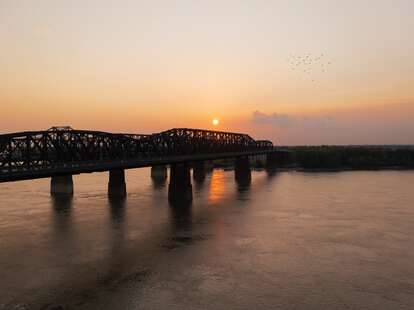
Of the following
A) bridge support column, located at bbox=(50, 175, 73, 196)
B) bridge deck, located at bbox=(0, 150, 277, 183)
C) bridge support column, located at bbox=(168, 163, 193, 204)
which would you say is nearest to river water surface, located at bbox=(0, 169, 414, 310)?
bridge deck, located at bbox=(0, 150, 277, 183)

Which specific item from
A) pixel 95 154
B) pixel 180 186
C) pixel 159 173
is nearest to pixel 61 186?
pixel 180 186

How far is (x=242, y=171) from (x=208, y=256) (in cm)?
8367

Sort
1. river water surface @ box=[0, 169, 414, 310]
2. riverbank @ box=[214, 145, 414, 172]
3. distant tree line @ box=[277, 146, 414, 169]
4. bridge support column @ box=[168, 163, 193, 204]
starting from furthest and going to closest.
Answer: distant tree line @ box=[277, 146, 414, 169], riverbank @ box=[214, 145, 414, 172], bridge support column @ box=[168, 163, 193, 204], river water surface @ box=[0, 169, 414, 310]

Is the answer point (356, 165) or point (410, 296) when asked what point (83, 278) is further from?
point (356, 165)

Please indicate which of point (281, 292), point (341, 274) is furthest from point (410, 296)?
point (281, 292)

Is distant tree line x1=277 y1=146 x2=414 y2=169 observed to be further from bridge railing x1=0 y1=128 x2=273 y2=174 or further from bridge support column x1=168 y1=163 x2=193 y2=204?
bridge support column x1=168 y1=163 x2=193 y2=204

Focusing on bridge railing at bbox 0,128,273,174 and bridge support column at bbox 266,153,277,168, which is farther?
bridge support column at bbox 266,153,277,168

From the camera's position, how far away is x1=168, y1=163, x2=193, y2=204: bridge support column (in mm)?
69375

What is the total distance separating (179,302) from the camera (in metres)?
24.1

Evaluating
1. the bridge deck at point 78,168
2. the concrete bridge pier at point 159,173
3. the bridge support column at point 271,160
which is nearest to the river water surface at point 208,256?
the bridge deck at point 78,168

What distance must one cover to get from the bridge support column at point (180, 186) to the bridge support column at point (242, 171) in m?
35.9

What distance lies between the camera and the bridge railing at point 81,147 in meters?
38.2

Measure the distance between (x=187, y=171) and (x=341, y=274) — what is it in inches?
1854

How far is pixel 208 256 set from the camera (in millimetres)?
33625
